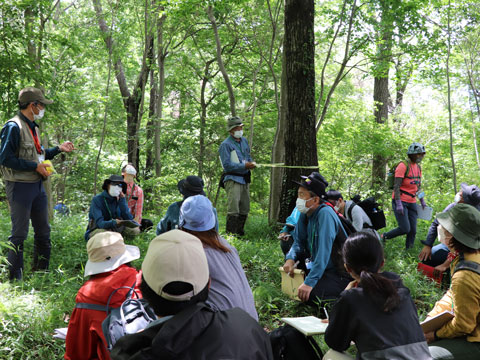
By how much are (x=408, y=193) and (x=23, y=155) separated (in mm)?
5792

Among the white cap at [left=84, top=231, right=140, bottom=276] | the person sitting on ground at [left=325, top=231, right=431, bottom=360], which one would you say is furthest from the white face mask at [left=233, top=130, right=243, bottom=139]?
the person sitting on ground at [left=325, top=231, right=431, bottom=360]

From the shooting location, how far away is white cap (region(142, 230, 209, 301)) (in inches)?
63.1

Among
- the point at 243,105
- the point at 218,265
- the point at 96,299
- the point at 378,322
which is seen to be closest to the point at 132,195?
the point at 96,299

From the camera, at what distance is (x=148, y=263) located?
5.50ft

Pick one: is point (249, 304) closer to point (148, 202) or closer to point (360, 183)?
point (148, 202)

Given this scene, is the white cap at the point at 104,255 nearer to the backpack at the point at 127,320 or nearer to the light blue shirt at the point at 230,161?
the backpack at the point at 127,320

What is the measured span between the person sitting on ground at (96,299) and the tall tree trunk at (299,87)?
13.8 ft

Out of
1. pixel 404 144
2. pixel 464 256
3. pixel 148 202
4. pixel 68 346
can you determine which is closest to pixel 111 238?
pixel 68 346

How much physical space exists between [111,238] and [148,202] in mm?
8194

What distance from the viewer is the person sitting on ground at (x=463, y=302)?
2.52 metres

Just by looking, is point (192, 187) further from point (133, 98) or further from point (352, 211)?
point (133, 98)

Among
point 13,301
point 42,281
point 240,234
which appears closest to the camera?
point 13,301

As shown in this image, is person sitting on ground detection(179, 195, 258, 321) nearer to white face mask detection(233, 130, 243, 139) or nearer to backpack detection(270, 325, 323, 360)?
backpack detection(270, 325, 323, 360)

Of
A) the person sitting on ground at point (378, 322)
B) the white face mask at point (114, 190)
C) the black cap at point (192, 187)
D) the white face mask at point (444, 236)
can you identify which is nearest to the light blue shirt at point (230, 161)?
the white face mask at point (114, 190)
